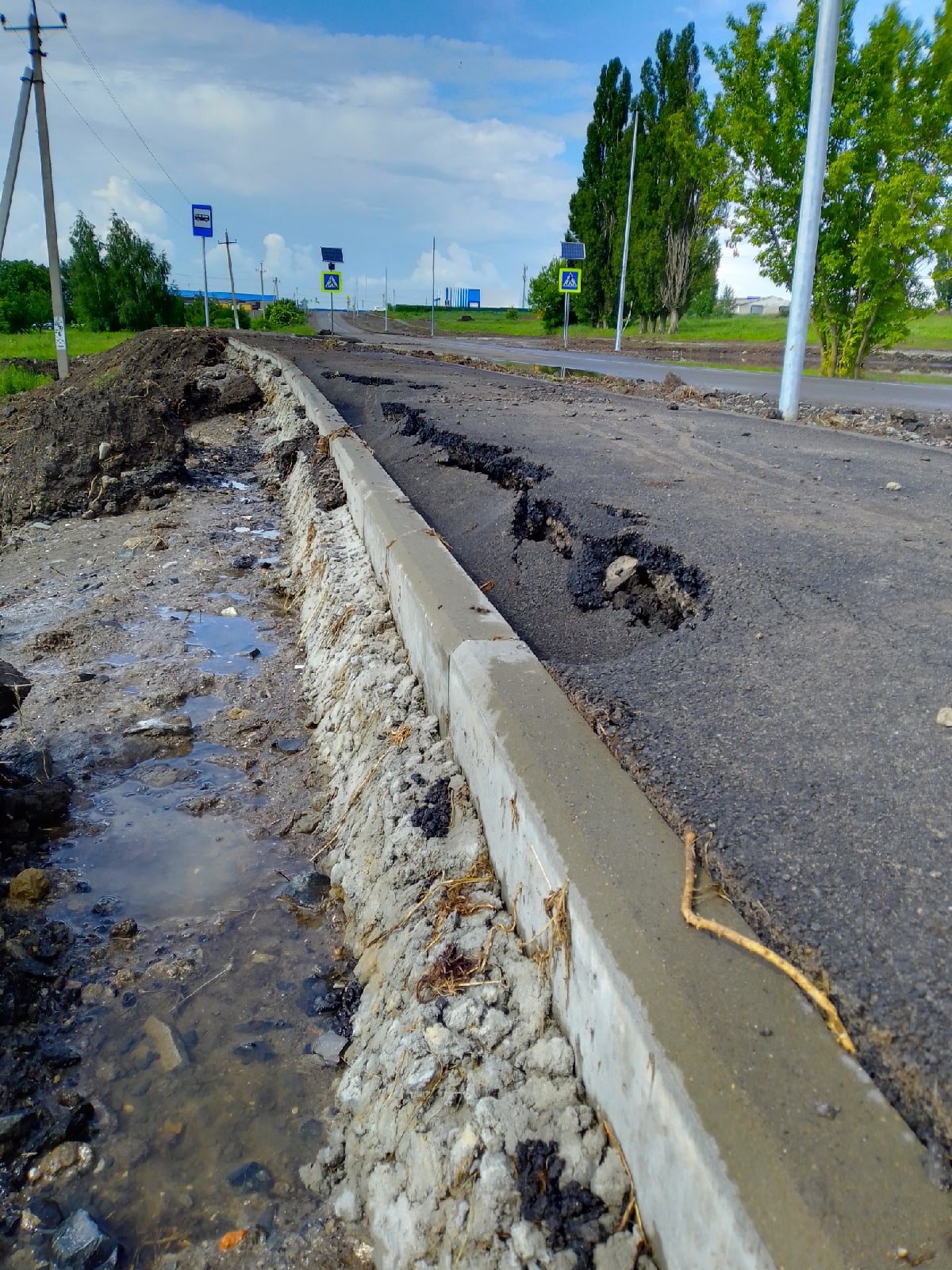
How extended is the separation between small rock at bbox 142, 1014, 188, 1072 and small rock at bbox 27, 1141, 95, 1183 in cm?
33

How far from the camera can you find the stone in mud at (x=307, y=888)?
3518mm

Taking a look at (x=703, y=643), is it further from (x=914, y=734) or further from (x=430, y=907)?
(x=430, y=907)

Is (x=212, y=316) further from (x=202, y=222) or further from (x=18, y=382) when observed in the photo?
(x=18, y=382)

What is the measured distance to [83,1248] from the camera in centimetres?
211

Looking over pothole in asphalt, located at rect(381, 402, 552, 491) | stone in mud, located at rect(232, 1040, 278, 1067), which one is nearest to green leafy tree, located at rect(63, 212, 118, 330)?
pothole in asphalt, located at rect(381, 402, 552, 491)

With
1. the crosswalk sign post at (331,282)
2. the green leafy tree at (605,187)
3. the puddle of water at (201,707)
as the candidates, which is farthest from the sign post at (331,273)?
the puddle of water at (201,707)

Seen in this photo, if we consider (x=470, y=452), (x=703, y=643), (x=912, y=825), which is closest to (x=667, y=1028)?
(x=912, y=825)

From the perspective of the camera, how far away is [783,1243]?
1.18 m

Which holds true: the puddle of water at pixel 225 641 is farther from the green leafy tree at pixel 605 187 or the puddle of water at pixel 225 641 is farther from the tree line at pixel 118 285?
the green leafy tree at pixel 605 187

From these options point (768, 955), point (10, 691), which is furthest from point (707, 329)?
point (768, 955)

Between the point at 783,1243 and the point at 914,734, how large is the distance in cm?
177

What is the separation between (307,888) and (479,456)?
172 inches

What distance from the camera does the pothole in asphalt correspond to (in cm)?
626

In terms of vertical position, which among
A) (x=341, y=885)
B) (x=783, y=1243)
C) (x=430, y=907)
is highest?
(x=783, y=1243)
